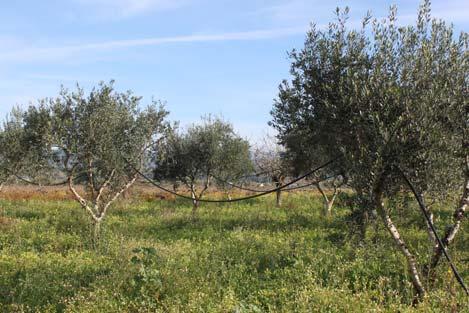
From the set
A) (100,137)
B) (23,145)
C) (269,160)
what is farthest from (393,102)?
(269,160)

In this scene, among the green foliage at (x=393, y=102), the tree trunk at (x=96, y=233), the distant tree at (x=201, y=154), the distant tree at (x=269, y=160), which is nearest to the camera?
the green foliage at (x=393, y=102)

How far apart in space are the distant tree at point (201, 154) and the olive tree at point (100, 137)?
36.5ft

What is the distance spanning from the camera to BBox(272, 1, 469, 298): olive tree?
7863mm

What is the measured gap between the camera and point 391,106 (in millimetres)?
7973

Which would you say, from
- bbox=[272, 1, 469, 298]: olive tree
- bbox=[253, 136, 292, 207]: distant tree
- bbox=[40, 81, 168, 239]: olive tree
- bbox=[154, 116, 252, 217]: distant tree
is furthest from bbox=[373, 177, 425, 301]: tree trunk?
bbox=[253, 136, 292, 207]: distant tree

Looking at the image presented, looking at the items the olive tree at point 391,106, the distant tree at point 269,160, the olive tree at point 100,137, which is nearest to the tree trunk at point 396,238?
the olive tree at point 391,106

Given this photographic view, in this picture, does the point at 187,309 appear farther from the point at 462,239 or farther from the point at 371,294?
the point at 462,239

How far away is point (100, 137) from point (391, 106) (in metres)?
12.3

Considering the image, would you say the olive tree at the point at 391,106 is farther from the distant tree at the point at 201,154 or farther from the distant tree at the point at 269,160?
the distant tree at the point at 269,160

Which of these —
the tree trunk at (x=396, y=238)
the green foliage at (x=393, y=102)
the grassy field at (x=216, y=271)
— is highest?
the green foliage at (x=393, y=102)

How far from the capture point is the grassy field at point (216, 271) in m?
8.77

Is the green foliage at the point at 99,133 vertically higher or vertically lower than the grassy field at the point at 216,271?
higher

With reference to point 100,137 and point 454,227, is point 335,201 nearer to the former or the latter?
point 454,227

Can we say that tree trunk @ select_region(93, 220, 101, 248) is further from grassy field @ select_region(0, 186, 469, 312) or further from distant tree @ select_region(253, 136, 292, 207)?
distant tree @ select_region(253, 136, 292, 207)
